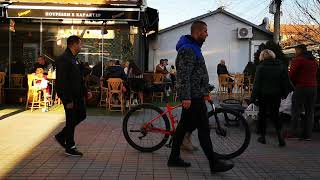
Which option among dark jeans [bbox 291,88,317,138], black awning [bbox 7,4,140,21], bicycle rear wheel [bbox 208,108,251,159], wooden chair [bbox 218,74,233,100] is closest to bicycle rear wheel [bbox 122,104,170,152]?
bicycle rear wheel [bbox 208,108,251,159]

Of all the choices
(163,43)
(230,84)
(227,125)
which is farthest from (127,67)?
(163,43)

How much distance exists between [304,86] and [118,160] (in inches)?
158

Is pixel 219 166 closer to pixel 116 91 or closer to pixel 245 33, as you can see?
pixel 116 91

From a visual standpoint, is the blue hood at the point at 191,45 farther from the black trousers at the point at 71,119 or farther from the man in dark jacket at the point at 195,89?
the black trousers at the point at 71,119

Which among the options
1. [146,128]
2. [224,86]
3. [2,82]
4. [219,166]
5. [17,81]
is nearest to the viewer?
[219,166]

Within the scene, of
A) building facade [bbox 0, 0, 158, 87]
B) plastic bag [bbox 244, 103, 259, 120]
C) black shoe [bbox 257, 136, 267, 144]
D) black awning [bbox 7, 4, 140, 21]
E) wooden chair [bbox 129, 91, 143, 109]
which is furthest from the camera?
building facade [bbox 0, 0, 158, 87]

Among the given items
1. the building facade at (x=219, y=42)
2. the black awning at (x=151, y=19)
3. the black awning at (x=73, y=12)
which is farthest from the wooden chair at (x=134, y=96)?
the building facade at (x=219, y=42)

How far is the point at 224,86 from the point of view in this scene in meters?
19.5

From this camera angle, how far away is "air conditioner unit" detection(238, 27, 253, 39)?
2723 centimetres

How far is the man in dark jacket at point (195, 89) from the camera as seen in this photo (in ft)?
21.1

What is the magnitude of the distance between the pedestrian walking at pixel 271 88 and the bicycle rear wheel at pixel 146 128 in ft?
6.73

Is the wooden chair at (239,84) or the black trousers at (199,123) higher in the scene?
the wooden chair at (239,84)

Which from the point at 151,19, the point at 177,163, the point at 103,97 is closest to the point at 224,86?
the point at 151,19

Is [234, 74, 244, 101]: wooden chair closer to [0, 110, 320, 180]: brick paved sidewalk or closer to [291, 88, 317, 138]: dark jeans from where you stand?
[0, 110, 320, 180]: brick paved sidewalk
